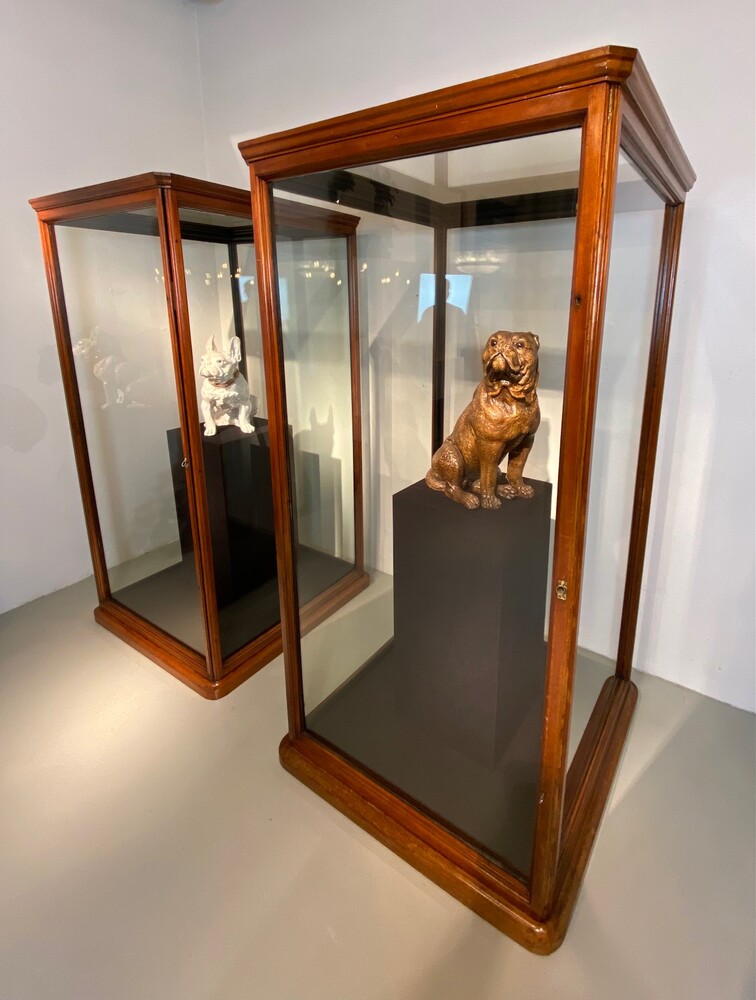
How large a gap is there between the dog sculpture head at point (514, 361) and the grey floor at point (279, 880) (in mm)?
837

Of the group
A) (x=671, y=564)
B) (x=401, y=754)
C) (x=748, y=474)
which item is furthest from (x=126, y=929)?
(x=748, y=474)

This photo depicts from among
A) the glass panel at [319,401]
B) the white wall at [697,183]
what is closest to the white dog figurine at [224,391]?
the glass panel at [319,401]

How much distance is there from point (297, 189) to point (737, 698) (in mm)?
1937

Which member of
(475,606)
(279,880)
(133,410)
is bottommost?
(279,880)

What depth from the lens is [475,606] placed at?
53.1 inches

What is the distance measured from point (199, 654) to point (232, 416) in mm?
821

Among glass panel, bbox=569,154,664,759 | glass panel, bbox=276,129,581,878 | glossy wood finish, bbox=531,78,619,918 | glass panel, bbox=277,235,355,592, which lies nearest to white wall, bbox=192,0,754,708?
glass panel, bbox=569,154,664,759

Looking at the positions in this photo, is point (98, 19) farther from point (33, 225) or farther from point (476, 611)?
point (476, 611)

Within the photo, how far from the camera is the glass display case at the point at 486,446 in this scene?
87 centimetres

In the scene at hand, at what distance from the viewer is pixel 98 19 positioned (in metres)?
2.18

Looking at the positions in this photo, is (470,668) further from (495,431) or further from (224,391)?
(224,391)

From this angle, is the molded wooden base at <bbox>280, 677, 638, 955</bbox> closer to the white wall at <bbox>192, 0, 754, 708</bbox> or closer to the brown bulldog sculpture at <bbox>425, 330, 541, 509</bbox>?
the white wall at <bbox>192, 0, 754, 708</bbox>

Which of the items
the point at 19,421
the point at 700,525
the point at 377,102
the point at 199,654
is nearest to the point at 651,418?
the point at 700,525

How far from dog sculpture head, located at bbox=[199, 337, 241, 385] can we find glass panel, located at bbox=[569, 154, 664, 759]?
118cm
